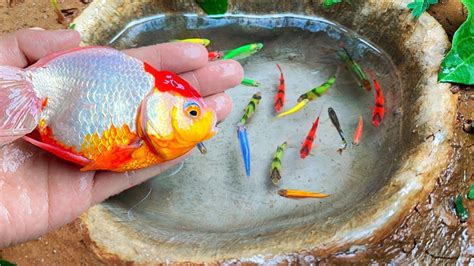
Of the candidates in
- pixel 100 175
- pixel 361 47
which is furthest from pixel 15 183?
pixel 361 47

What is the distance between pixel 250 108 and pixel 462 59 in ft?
2.99

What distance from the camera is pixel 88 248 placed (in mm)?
2053

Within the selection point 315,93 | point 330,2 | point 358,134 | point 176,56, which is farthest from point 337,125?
point 176,56

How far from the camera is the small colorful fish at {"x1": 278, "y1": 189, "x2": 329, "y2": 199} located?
2.29m

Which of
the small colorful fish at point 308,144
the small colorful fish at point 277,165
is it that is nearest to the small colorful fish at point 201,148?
the small colorful fish at point 277,165

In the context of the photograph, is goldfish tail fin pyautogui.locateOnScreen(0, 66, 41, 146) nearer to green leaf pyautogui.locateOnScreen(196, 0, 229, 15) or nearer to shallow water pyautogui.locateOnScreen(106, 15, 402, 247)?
shallow water pyautogui.locateOnScreen(106, 15, 402, 247)

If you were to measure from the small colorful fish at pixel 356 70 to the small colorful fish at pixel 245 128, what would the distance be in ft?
1.48

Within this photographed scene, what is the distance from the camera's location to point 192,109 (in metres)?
1.83

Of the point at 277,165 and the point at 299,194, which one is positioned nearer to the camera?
the point at 299,194

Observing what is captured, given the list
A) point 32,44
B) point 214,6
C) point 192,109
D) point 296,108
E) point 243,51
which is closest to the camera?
point 192,109

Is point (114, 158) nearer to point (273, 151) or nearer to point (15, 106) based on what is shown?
point (15, 106)

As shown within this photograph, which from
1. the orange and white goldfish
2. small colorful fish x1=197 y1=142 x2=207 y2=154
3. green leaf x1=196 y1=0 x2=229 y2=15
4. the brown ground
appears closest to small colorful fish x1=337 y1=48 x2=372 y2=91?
the brown ground

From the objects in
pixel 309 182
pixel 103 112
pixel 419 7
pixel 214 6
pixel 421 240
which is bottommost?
pixel 309 182

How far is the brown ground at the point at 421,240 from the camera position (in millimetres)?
1977
